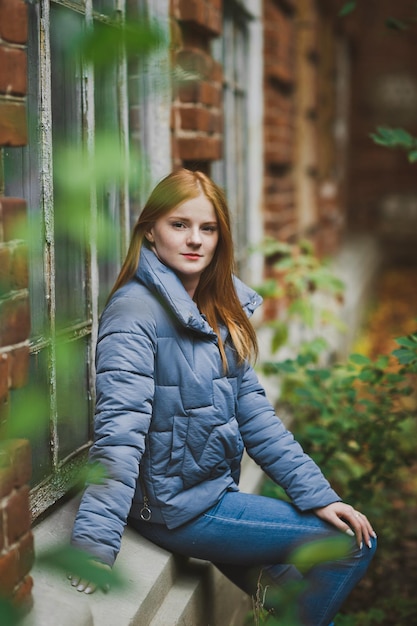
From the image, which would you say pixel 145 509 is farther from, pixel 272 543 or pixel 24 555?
pixel 24 555

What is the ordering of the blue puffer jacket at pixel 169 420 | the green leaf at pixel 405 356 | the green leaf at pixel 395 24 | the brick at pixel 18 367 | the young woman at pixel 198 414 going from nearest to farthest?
the brick at pixel 18 367, the blue puffer jacket at pixel 169 420, the young woman at pixel 198 414, the green leaf at pixel 405 356, the green leaf at pixel 395 24

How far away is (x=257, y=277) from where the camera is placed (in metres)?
5.09

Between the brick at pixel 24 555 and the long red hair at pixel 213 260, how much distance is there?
0.79 meters

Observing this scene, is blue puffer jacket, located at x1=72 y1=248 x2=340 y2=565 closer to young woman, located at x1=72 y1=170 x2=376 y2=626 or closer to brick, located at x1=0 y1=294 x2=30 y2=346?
young woman, located at x1=72 y1=170 x2=376 y2=626

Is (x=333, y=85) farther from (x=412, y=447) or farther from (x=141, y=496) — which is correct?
(x=141, y=496)

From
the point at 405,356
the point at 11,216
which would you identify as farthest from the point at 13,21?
the point at 405,356

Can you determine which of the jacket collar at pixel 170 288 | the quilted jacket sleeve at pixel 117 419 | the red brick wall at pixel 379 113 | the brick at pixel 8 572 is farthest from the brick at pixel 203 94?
the red brick wall at pixel 379 113

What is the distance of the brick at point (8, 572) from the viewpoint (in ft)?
4.93

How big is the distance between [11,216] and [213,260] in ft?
3.12

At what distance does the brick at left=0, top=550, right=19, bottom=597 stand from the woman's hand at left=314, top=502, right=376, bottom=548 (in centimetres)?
99

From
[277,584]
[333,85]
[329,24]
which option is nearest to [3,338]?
[277,584]

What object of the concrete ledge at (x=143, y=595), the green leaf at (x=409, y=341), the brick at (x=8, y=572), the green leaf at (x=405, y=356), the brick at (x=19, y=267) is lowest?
the concrete ledge at (x=143, y=595)

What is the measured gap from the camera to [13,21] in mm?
1495

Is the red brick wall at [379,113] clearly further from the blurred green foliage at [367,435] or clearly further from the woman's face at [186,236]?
the woman's face at [186,236]
